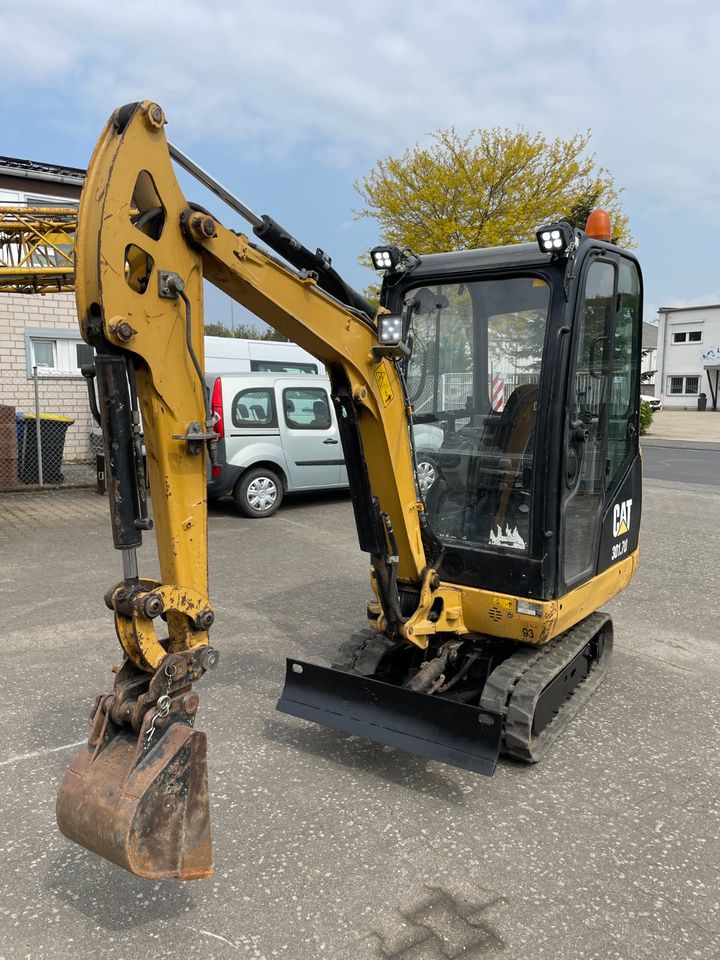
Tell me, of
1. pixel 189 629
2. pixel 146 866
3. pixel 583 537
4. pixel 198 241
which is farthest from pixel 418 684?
pixel 198 241

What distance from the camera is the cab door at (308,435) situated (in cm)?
1129

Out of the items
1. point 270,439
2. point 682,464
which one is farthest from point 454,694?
point 682,464

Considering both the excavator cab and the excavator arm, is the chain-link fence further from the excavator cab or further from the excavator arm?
the excavator arm

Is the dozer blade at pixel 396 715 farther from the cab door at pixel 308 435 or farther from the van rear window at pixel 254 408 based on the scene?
the cab door at pixel 308 435

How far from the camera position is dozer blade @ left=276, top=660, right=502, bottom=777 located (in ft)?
11.5

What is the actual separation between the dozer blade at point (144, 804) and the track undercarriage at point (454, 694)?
1.31m

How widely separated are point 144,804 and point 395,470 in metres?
1.96

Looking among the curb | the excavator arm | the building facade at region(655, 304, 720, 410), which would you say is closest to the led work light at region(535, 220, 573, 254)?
the excavator arm

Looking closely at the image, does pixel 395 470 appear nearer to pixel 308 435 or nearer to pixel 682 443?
pixel 308 435

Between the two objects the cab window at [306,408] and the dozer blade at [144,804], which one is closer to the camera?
the dozer blade at [144,804]

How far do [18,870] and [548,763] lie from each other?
255 centimetres

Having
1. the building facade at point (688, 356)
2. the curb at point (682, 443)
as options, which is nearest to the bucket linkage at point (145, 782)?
the curb at point (682, 443)

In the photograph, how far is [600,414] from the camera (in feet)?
14.3

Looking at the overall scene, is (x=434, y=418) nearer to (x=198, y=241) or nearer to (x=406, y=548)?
(x=406, y=548)
